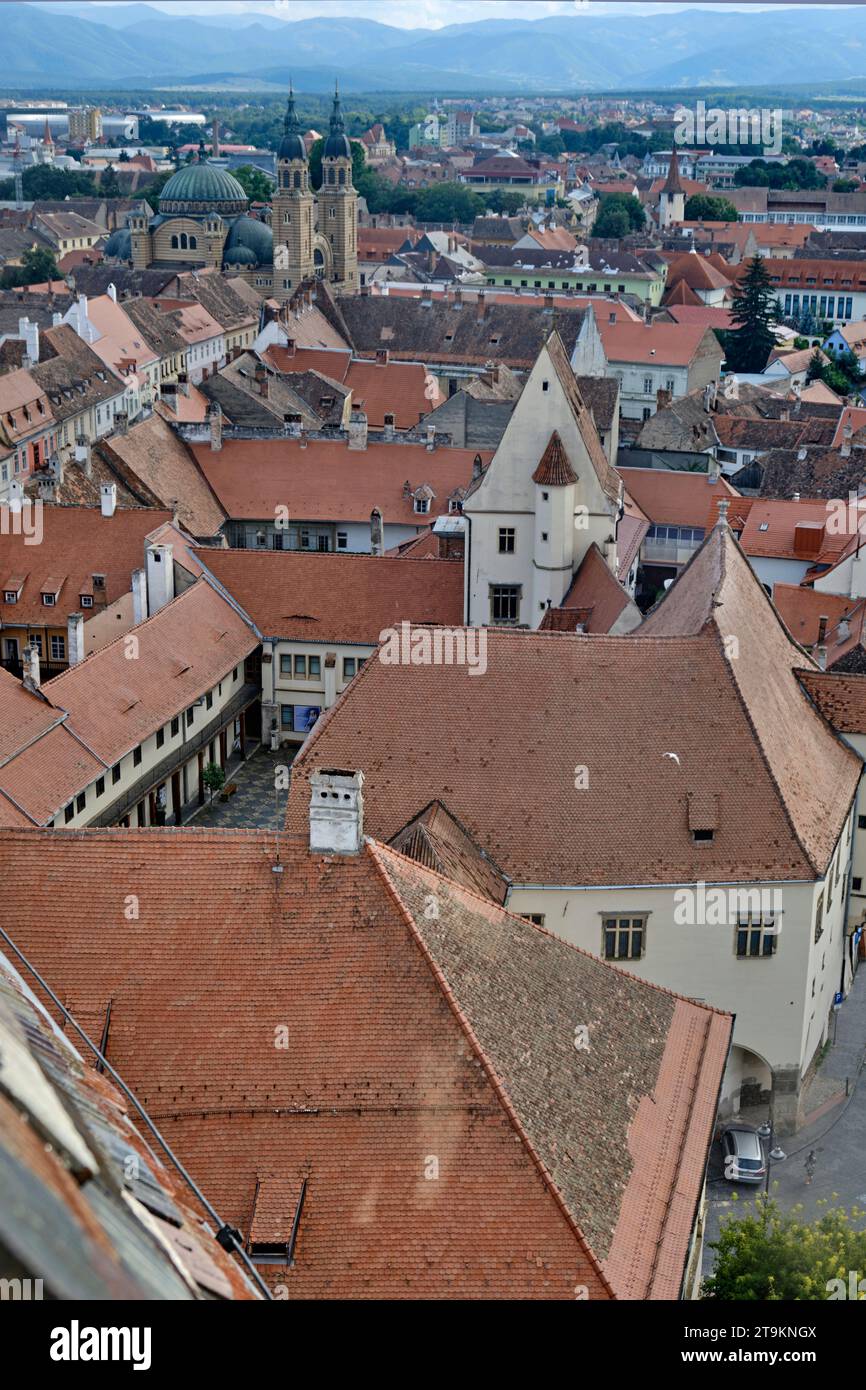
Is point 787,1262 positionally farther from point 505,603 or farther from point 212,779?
point 505,603

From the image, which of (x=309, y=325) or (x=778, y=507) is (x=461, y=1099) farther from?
(x=309, y=325)

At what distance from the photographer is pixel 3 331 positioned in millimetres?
116688

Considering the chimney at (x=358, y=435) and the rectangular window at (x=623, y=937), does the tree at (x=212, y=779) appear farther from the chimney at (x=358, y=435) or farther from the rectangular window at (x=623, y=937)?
the chimney at (x=358, y=435)

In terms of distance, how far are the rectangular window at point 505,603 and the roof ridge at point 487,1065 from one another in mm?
30145

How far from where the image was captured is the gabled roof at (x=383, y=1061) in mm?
21172

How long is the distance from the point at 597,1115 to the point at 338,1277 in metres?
4.46

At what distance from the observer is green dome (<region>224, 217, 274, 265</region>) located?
6280 inches

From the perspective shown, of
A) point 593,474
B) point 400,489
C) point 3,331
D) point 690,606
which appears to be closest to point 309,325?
point 3,331

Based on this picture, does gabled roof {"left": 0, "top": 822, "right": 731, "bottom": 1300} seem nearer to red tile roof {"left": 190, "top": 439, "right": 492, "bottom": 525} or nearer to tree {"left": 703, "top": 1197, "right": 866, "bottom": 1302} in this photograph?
tree {"left": 703, "top": 1197, "right": 866, "bottom": 1302}

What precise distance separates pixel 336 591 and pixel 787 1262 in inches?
1430

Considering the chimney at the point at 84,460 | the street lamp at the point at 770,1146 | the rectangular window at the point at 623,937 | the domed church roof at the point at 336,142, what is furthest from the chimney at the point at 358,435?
the domed church roof at the point at 336,142

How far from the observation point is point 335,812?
24.6 metres

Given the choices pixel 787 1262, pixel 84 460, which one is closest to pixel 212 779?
pixel 84 460

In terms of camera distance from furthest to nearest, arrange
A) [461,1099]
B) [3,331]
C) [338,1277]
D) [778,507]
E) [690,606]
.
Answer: [3,331] < [778,507] < [690,606] < [461,1099] < [338,1277]
